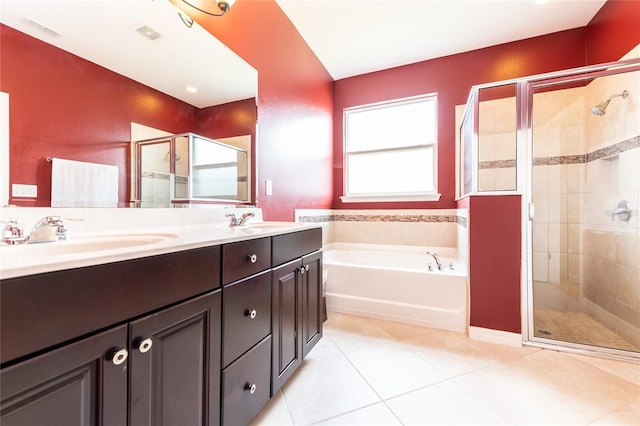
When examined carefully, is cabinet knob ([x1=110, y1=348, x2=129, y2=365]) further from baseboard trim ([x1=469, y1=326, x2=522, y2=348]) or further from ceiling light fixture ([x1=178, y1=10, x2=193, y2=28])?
baseboard trim ([x1=469, y1=326, x2=522, y2=348])

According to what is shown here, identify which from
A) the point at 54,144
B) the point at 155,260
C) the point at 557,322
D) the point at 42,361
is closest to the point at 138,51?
the point at 54,144

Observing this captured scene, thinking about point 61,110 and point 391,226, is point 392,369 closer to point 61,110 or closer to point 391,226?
point 391,226

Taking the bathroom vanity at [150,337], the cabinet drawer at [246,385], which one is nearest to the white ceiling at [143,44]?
the bathroom vanity at [150,337]

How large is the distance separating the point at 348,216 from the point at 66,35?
8.97 feet

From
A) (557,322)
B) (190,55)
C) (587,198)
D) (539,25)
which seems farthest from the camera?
(539,25)

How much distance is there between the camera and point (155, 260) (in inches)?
26.9

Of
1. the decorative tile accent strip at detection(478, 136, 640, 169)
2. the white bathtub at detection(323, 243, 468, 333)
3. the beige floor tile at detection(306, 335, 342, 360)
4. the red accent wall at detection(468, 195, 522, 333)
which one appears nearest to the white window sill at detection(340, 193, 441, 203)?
the white bathtub at detection(323, 243, 468, 333)

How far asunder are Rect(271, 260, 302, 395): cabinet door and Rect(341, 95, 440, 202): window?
2033 millimetres

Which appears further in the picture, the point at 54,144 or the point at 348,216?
the point at 348,216

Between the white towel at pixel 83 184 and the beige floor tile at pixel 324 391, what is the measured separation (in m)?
1.21

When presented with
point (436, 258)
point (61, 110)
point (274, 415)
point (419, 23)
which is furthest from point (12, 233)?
point (419, 23)

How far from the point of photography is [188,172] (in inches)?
53.8

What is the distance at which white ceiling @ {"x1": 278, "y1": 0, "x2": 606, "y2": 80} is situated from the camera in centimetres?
215

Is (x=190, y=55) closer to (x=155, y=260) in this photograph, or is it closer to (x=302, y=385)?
(x=155, y=260)
